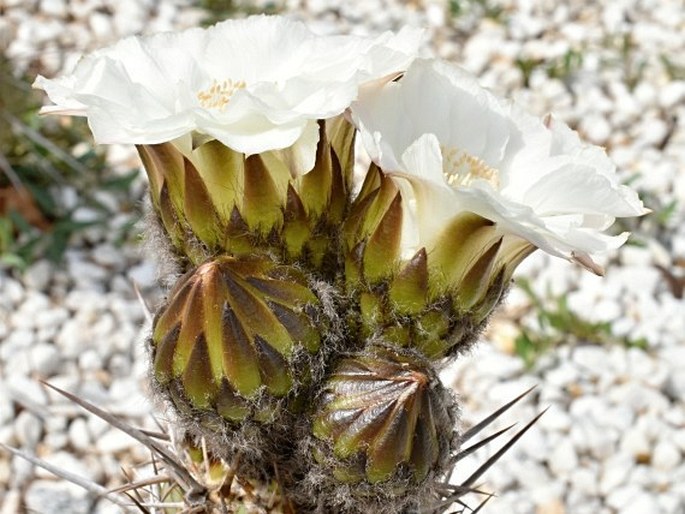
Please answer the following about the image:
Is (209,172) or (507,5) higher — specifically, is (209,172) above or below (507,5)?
above

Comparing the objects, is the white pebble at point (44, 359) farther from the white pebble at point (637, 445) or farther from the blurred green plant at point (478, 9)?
the blurred green plant at point (478, 9)

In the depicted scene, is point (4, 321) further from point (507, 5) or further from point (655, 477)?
point (507, 5)

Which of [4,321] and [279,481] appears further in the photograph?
[4,321]

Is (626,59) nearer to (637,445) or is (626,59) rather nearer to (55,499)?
(637,445)

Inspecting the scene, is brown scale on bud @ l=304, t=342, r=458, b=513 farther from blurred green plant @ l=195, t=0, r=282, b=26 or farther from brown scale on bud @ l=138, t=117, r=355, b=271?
blurred green plant @ l=195, t=0, r=282, b=26

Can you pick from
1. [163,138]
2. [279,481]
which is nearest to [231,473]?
[279,481]

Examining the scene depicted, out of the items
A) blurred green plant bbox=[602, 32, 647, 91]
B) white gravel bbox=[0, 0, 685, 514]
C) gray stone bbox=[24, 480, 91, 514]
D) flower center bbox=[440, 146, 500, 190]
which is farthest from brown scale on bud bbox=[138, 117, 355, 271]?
blurred green plant bbox=[602, 32, 647, 91]

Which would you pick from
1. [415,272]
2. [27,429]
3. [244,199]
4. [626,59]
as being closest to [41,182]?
[27,429]
